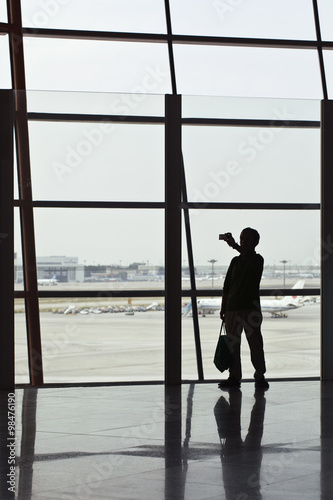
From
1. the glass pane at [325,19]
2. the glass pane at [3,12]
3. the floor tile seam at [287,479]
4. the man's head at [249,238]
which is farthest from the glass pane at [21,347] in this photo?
the glass pane at [325,19]

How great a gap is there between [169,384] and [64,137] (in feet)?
11.6

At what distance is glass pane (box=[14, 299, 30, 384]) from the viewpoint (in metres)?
10.00

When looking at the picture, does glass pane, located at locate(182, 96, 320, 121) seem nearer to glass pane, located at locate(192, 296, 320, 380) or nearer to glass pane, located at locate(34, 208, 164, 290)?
glass pane, located at locate(34, 208, 164, 290)

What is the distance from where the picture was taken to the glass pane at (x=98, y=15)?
1231 cm

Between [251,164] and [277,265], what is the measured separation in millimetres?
1377

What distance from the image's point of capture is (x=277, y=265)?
1092cm

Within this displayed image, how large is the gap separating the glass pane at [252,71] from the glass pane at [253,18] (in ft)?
0.82

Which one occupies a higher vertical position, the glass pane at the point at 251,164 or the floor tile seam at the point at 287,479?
the glass pane at the point at 251,164

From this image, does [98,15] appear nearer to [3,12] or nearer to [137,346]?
[3,12]

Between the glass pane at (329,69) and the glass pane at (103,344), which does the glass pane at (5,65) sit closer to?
the glass pane at (103,344)

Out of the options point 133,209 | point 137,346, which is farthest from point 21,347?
point 133,209

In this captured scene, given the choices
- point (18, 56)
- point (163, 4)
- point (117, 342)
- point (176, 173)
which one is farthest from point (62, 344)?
point (163, 4)

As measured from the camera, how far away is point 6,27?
12023 mm

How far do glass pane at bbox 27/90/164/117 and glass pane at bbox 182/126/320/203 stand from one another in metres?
1.00
